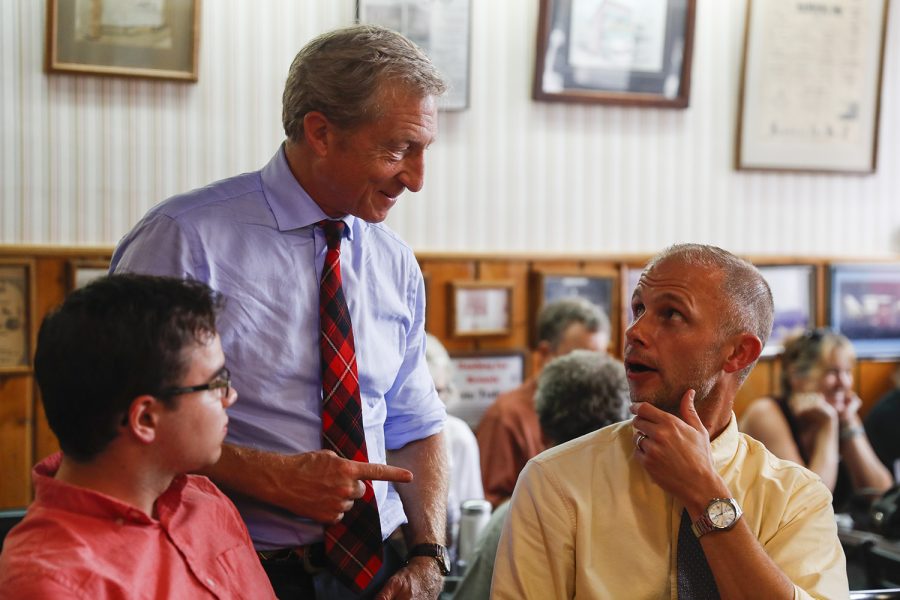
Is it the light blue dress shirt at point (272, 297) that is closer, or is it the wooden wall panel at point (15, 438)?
the light blue dress shirt at point (272, 297)

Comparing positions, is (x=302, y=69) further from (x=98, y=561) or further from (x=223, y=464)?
(x=98, y=561)

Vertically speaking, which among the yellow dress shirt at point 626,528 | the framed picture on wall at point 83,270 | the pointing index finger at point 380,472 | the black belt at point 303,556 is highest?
the framed picture on wall at point 83,270

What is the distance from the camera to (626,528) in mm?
1638

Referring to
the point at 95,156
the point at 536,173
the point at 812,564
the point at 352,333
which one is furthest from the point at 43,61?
the point at 812,564

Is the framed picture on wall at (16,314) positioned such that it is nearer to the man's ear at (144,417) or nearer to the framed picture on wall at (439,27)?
the framed picture on wall at (439,27)

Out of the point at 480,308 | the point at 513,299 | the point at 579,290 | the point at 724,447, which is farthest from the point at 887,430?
the point at 724,447

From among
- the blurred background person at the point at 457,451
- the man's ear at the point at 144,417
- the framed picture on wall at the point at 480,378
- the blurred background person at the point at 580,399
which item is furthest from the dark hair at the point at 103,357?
the framed picture on wall at the point at 480,378

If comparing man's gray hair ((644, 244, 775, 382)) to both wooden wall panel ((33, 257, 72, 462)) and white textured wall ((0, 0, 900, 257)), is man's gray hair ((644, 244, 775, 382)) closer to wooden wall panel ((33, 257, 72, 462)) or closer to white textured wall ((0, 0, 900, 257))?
white textured wall ((0, 0, 900, 257))

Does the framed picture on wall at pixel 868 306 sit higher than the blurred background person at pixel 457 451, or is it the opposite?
the framed picture on wall at pixel 868 306

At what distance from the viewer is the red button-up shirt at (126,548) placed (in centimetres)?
122

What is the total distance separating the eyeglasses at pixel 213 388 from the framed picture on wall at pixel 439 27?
2421 millimetres

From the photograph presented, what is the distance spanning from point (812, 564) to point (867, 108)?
337 centimetres

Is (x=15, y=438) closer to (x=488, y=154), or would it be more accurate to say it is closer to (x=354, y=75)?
(x=488, y=154)

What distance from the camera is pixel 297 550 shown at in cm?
167
